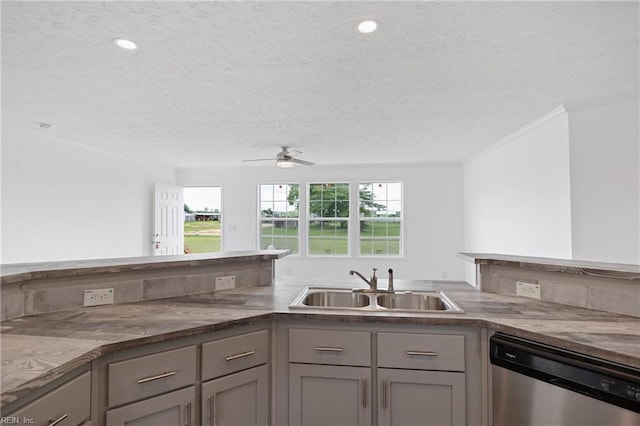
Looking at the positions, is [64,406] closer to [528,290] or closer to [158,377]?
[158,377]

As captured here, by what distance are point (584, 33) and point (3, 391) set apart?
9.43 ft

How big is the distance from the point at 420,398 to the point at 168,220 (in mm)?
5619

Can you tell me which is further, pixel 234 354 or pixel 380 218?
pixel 380 218

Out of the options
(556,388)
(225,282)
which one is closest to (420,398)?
(556,388)

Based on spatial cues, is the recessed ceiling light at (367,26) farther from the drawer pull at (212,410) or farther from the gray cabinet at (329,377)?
the drawer pull at (212,410)

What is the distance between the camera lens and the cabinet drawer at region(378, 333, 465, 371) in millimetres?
1460

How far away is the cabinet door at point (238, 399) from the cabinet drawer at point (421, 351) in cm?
60

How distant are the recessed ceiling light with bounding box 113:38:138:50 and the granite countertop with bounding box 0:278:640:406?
1.49m

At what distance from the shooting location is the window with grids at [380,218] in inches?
240

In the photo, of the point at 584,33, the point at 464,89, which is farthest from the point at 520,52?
the point at 464,89

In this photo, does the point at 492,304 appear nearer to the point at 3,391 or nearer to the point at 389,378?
the point at 389,378

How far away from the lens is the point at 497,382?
140cm

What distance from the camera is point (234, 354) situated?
1450mm

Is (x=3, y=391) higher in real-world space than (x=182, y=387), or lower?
higher
